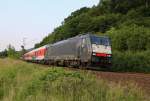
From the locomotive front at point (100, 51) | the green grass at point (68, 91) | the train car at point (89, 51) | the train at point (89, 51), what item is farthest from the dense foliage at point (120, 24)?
the green grass at point (68, 91)

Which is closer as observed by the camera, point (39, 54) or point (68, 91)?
point (68, 91)

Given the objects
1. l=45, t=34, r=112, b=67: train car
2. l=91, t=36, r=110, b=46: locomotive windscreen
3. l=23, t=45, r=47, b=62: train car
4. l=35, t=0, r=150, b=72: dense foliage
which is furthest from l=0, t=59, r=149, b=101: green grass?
l=23, t=45, r=47, b=62: train car

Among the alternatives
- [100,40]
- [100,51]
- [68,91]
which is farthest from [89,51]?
[68,91]

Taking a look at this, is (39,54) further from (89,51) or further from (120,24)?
(89,51)

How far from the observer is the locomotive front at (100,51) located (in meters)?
30.1

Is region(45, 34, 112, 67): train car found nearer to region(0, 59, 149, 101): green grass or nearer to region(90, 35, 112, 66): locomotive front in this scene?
region(90, 35, 112, 66): locomotive front

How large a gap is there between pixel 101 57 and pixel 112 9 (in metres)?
52.0

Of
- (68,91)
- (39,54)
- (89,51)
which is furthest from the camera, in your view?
(39,54)

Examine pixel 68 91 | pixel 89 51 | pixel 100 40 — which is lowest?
pixel 68 91

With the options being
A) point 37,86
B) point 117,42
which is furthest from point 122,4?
point 37,86

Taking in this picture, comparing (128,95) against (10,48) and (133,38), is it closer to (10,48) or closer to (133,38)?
(133,38)

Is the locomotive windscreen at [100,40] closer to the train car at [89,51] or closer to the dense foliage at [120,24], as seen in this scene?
the train car at [89,51]

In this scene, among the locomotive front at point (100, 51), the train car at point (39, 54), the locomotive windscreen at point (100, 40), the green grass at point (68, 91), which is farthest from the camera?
the train car at point (39, 54)

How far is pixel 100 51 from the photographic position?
3070cm
